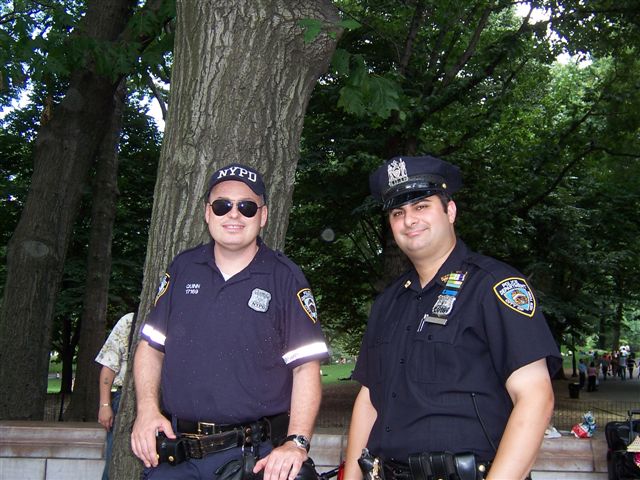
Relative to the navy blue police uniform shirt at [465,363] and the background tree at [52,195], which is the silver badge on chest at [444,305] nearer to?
the navy blue police uniform shirt at [465,363]

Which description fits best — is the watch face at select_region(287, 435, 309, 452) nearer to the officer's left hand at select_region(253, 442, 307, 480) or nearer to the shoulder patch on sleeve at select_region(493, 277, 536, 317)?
the officer's left hand at select_region(253, 442, 307, 480)

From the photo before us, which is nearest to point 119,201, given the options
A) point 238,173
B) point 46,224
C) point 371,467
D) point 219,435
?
point 46,224

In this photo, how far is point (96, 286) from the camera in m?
13.1

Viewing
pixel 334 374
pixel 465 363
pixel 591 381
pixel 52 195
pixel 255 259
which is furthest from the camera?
pixel 334 374

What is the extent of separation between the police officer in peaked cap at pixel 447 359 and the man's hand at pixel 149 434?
808mm

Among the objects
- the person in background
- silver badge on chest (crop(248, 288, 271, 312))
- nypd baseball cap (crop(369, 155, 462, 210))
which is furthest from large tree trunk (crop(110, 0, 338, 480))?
the person in background

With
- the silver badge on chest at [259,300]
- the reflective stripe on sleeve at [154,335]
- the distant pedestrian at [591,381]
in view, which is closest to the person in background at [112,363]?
the reflective stripe on sleeve at [154,335]

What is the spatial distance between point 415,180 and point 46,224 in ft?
23.6

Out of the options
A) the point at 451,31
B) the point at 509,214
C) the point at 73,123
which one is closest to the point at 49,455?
the point at 73,123

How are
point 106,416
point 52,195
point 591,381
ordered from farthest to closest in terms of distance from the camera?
point 591,381, point 52,195, point 106,416

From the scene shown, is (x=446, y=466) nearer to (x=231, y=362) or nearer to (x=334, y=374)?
(x=231, y=362)

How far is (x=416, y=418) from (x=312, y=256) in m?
19.0

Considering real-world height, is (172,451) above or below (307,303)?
below

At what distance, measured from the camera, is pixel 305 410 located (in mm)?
3115
